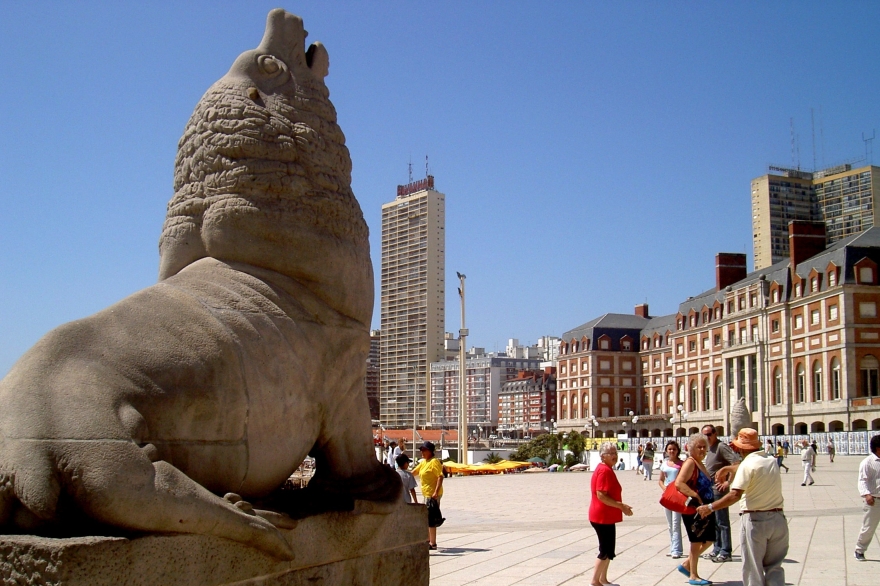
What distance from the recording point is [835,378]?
160 feet

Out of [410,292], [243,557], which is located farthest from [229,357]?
[410,292]

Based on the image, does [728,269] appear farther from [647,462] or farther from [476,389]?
[476,389]

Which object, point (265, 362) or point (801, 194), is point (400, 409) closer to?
point (801, 194)

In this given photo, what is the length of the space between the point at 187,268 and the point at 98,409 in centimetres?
94

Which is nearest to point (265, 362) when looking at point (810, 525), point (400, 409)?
point (810, 525)

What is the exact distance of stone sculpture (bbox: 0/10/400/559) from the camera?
270 cm

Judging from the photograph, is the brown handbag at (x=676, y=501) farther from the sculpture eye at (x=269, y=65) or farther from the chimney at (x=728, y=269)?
the chimney at (x=728, y=269)

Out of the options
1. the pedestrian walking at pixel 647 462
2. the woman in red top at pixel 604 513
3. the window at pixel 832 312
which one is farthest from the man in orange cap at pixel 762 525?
the window at pixel 832 312

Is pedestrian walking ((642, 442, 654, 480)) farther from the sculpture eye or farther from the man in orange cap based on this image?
the sculpture eye

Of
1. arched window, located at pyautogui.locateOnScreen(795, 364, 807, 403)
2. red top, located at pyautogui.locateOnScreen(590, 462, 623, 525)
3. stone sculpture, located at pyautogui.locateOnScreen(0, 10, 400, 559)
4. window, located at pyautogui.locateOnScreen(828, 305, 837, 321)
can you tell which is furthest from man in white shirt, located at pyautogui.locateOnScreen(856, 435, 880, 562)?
arched window, located at pyautogui.locateOnScreen(795, 364, 807, 403)

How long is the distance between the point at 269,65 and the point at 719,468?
696cm

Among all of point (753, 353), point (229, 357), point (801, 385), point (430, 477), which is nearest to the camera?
point (229, 357)

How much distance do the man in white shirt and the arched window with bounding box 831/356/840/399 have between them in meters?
43.3

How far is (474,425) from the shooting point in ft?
454
